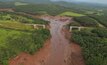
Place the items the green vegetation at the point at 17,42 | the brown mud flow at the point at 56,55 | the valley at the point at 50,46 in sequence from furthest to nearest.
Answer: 1. the brown mud flow at the point at 56,55
2. the valley at the point at 50,46
3. the green vegetation at the point at 17,42

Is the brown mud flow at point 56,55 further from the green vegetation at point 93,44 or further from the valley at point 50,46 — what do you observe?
the green vegetation at point 93,44

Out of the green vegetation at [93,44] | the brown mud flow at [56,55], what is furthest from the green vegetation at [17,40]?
the green vegetation at [93,44]

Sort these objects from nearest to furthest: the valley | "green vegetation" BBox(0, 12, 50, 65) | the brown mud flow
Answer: "green vegetation" BBox(0, 12, 50, 65), the valley, the brown mud flow

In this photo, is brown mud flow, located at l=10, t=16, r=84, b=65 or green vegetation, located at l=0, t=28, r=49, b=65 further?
brown mud flow, located at l=10, t=16, r=84, b=65

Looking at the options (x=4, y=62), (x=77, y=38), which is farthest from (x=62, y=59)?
(x=4, y=62)

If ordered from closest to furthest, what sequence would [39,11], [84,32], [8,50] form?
[8,50]
[84,32]
[39,11]

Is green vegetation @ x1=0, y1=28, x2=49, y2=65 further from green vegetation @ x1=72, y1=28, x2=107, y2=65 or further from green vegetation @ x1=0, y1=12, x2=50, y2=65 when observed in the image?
green vegetation @ x1=72, y1=28, x2=107, y2=65

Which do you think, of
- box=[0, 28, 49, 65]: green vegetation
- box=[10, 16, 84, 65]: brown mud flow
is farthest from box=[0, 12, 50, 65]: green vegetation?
box=[10, 16, 84, 65]: brown mud flow

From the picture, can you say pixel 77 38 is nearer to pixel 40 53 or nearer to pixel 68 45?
pixel 68 45
